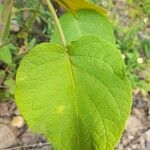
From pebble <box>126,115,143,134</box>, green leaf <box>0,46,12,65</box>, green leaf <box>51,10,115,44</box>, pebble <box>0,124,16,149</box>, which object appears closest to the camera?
green leaf <box>51,10,115,44</box>

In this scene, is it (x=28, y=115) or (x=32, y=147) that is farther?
(x=32, y=147)

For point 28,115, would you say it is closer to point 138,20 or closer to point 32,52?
point 32,52

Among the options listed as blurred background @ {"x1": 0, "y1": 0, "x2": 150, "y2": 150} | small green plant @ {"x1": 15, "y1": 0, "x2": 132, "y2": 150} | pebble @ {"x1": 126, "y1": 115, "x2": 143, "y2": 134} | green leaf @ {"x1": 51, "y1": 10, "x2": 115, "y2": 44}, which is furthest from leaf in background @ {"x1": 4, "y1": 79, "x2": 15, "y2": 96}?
small green plant @ {"x1": 15, "y1": 0, "x2": 132, "y2": 150}

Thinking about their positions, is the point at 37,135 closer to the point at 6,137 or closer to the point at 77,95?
the point at 6,137

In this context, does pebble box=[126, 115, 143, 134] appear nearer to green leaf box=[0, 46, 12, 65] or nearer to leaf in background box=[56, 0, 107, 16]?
green leaf box=[0, 46, 12, 65]

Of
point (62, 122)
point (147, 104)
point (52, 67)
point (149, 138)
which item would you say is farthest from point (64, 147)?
point (147, 104)

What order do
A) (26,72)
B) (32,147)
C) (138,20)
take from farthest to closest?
(138,20) → (32,147) → (26,72)

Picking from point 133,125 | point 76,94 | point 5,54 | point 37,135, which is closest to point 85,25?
point 76,94
